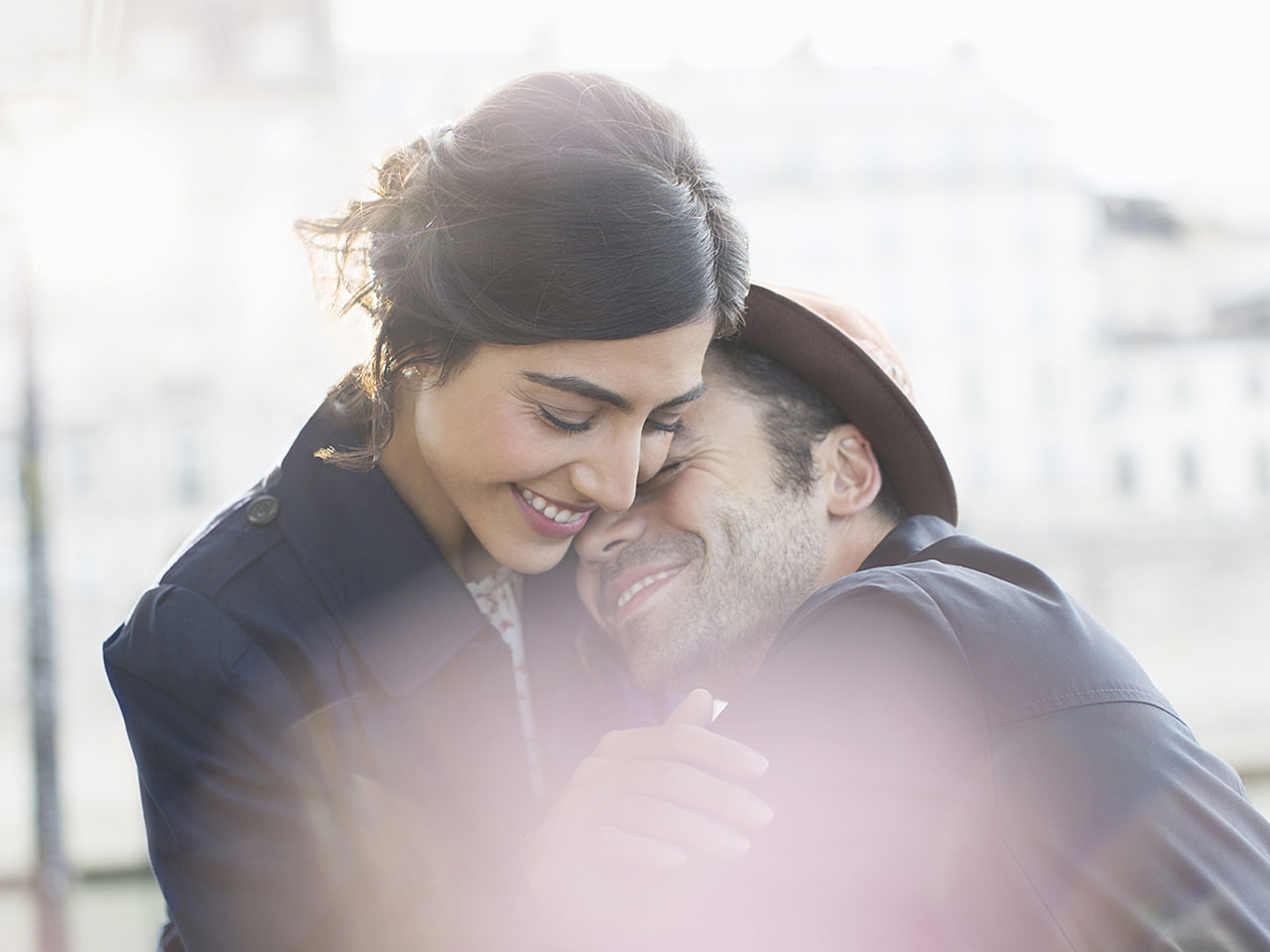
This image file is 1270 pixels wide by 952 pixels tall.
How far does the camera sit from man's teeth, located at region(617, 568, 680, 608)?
1481mm

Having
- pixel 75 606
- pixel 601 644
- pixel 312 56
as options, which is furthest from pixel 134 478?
pixel 601 644

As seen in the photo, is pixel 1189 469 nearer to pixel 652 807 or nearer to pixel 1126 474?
pixel 1126 474

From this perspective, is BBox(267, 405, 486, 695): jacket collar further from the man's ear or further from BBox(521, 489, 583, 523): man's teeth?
the man's ear

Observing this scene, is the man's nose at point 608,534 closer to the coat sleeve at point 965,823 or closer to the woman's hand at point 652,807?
the woman's hand at point 652,807

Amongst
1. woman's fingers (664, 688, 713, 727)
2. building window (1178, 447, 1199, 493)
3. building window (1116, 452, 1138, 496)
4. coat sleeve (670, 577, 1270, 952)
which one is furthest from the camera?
building window (1116, 452, 1138, 496)

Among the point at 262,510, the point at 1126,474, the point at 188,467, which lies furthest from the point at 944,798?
the point at 1126,474

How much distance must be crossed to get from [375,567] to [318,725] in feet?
0.64

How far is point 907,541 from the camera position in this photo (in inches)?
52.4

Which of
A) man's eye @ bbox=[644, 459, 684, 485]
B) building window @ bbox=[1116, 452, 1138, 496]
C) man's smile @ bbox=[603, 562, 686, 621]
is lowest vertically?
building window @ bbox=[1116, 452, 1138, 496]

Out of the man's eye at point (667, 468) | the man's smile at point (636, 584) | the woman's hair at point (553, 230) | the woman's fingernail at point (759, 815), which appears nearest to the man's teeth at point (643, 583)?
the man's smile at point (636, 584)

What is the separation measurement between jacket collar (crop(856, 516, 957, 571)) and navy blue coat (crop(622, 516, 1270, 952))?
318 millimetres

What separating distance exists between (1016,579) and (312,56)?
17.1m

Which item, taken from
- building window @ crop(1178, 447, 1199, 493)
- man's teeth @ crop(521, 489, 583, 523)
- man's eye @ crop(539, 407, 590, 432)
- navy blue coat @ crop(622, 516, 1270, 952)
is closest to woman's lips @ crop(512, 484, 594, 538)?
man's teeth @ crop(521, 489, 583, 523)

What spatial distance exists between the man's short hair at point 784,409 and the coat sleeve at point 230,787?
67 centimetres
